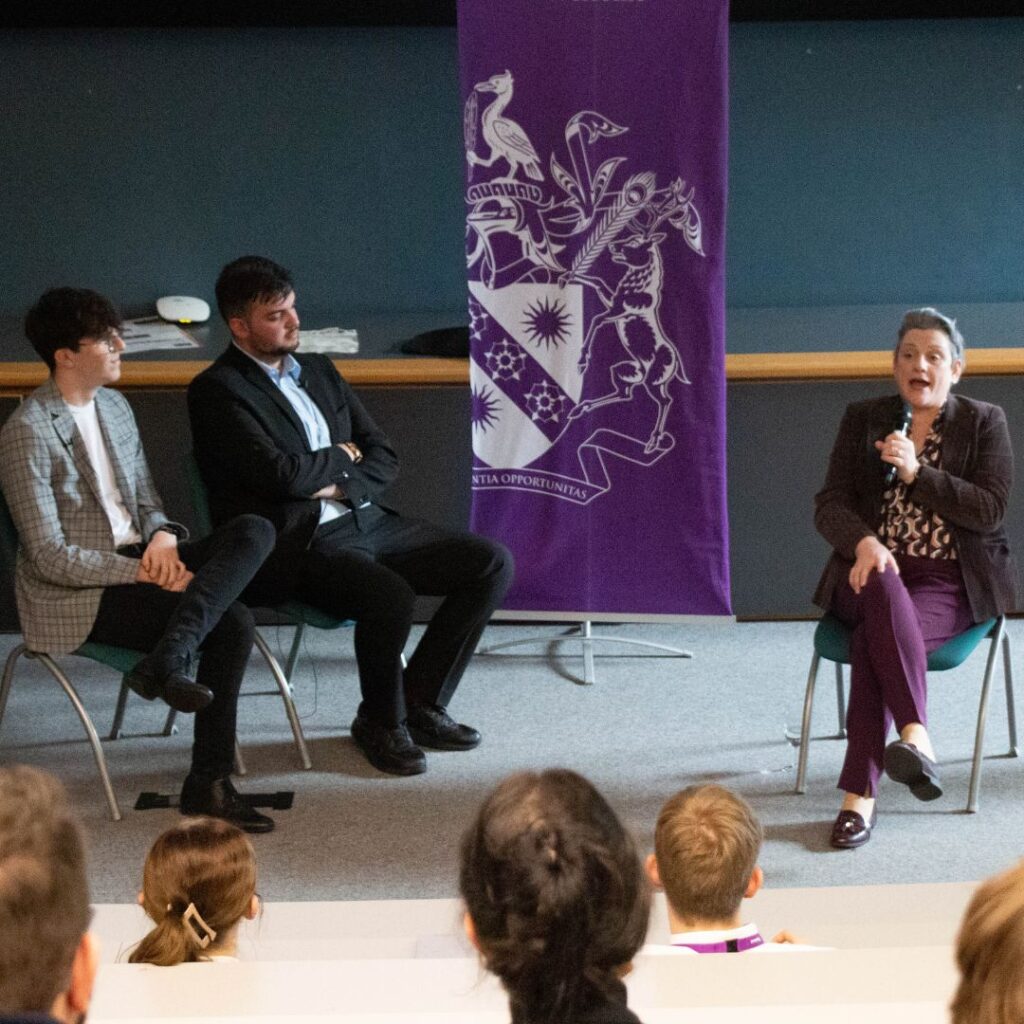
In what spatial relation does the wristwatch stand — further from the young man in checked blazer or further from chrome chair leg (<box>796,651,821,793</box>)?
chrome chair leg (<box>796,651,821,793</box>)

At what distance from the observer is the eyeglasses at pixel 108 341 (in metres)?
3.73

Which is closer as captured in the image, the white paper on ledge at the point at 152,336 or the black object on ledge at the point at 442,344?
the black object on ledge at the point at 442,344

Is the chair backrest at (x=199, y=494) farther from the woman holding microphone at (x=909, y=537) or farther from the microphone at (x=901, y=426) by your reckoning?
the microphone at (x=901, y=426)

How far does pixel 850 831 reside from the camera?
3.48 metres

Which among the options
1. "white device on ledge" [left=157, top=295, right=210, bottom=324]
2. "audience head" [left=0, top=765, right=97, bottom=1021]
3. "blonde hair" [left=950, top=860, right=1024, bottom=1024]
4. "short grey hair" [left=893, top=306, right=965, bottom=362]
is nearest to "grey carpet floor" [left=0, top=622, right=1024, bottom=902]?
"short grey hair" [left=893, top=306, right=965, bottom=362]

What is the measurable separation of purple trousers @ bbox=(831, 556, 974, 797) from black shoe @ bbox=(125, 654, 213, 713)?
4.87ft

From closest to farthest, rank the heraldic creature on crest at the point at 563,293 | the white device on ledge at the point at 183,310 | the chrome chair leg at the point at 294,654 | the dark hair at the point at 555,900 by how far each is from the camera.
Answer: the dark hair at the point at 555,900 → the heraldic creature on crest at the point at 563,293 → the chrome chair leg at the point at 294,654 → the white device on ledge at the point at 183,310

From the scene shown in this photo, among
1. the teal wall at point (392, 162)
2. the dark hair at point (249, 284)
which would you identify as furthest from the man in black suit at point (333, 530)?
the teal wall at point (392, 162)

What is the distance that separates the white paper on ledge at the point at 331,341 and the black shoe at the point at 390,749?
5.28 feet

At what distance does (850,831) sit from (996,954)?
2.58 m

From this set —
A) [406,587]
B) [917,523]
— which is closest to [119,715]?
[406,587]

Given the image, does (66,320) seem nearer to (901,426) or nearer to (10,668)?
(10,668)

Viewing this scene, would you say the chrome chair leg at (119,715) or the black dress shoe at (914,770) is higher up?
the black dress shoe at (914,770)

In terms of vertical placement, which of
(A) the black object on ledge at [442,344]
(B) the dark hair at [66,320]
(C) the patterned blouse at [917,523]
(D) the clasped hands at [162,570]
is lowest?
(D) the clasped hands at [162,570]
